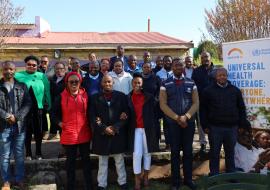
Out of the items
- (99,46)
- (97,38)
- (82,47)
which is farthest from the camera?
(97,38)

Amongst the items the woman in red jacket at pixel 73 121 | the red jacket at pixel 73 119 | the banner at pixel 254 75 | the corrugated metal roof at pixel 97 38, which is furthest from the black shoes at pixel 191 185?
the corrugated metal roof at pixel 97 38

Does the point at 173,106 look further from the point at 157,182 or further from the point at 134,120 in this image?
the point at 157,182

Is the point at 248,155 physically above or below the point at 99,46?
below

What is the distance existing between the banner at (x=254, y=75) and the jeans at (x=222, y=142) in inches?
19.4

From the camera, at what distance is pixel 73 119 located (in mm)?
5855

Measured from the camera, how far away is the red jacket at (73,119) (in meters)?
5.84

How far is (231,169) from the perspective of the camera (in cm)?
633

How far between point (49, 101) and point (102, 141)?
1379mm

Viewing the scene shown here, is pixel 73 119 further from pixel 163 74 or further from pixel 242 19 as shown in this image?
pixel 242 19

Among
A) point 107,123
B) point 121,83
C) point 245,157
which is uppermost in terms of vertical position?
point 121,83

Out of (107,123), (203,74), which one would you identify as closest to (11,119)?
(107,123)

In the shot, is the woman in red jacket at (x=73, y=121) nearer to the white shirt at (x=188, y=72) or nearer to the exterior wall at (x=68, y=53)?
the white shirt at (x=188, y=72)

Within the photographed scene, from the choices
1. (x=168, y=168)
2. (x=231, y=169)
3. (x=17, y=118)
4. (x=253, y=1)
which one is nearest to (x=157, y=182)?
(x=168, y=168)

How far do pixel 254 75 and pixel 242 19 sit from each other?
13367 millimetres
